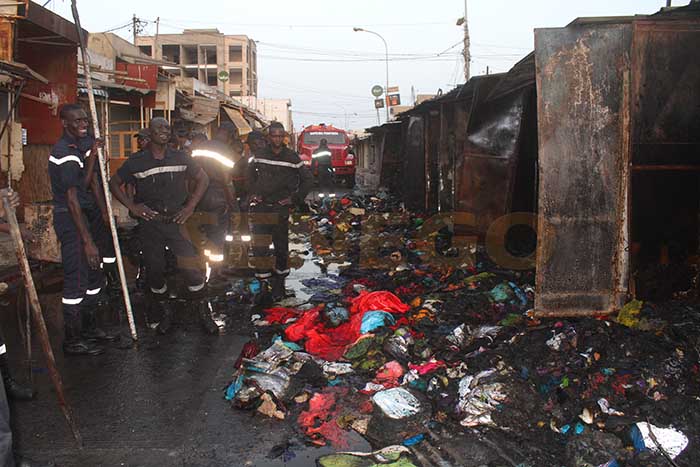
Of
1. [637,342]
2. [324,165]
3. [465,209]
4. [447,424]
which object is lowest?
[447,424]

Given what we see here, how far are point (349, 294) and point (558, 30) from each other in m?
3.54

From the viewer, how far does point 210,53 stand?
230 feet

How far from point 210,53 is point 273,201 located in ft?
227

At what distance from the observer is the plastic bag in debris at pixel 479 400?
3.51 metres

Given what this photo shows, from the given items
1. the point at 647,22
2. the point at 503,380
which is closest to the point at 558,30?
the point at 647,22

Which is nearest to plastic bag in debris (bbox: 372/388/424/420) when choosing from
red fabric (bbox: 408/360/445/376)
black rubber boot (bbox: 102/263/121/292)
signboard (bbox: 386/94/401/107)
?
red fabric (bbox: 408/360/445/376)

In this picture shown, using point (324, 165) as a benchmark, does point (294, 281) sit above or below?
below

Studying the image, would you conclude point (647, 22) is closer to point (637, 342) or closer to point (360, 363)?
point (637, 342)

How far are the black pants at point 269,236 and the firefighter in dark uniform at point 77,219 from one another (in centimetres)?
178

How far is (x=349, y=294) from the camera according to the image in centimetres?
668

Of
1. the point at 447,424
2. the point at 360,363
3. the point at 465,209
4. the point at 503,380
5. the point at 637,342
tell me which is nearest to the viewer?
the point at 447,424

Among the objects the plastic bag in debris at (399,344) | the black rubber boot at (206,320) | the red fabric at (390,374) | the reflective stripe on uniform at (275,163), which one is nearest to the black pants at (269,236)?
the reflective stripe on uniform at (275,163)

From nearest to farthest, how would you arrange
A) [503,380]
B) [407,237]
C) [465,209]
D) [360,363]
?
[503,380], [360,363], [465,209], [407,237]

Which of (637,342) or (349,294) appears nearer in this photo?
(637,342)
